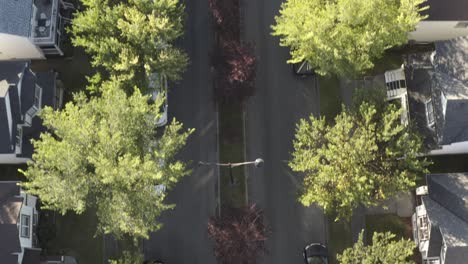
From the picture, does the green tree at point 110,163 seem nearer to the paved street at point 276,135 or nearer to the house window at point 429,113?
the paved street at point 276,135

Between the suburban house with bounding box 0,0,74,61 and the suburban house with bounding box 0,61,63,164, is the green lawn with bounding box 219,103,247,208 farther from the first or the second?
the suburban house with bounding box 0,0,74,61

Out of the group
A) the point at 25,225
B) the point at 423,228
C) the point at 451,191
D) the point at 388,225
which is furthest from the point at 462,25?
the point at 25,225

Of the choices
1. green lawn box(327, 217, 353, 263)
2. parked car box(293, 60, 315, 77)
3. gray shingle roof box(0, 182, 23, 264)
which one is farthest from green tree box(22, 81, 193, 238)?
green lawn box(327, 217, 353, 263)

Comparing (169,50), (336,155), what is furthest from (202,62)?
(336,155)

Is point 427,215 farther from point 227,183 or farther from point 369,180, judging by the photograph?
point 227,183

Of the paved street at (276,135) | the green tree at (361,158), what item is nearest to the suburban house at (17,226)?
the paved street at (276,135)

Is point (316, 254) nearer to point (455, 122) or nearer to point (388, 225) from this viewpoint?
point (388, 225)
